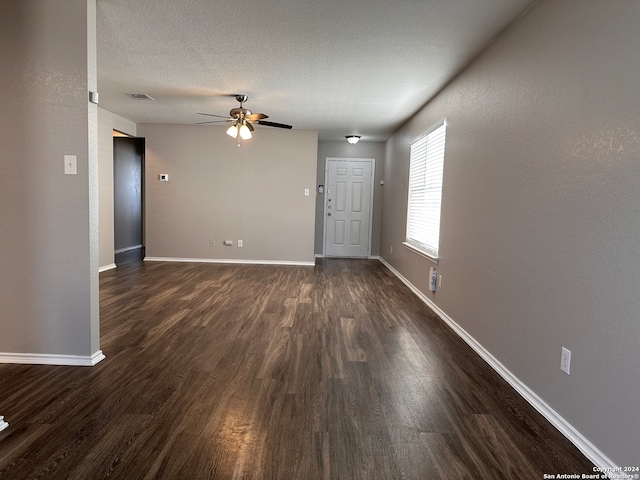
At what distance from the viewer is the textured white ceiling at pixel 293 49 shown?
99.3 inches

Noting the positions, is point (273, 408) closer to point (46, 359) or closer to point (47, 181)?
point (46, 359)

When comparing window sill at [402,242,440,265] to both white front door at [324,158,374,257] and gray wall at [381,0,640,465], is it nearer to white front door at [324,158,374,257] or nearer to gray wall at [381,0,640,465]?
gray wall at [381,0,640,465]

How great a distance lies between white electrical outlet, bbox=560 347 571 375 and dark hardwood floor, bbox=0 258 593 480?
0.31m

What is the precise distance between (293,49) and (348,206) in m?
4.88

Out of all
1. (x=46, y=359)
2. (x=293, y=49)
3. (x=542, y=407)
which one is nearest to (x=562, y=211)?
(x=542, y=407)

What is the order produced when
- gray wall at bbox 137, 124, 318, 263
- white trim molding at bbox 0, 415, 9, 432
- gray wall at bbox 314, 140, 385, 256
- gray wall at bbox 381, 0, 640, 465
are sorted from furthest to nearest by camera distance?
gray wall at bbox 314, 140, 385, 256 < gray wall at bbox 137, 124, 318, 263 < white trim molding at bbox 0, 415, 9, 432 < gray wall at bbox 381, 0, 640, 465

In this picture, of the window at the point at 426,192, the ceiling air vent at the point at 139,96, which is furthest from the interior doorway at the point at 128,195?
the window at the point at 426,192

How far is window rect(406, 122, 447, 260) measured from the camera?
4.14 metres

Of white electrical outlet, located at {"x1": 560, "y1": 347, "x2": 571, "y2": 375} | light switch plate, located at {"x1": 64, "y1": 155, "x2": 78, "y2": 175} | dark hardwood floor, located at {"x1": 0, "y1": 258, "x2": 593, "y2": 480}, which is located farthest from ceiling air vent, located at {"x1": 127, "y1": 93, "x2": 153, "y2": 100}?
Answer: white electrical outlet, located at {"x1": 560, "y1": 347, "x2": 571, "y2": 375}

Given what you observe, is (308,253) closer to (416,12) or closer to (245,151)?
(245,151)

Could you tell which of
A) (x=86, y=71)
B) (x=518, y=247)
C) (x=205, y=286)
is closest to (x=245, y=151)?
(x=205, y=286)

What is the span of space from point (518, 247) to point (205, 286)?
3.77 metres

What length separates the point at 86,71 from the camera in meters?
2.37

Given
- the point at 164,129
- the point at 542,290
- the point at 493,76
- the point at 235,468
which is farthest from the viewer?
the point at 164,129
